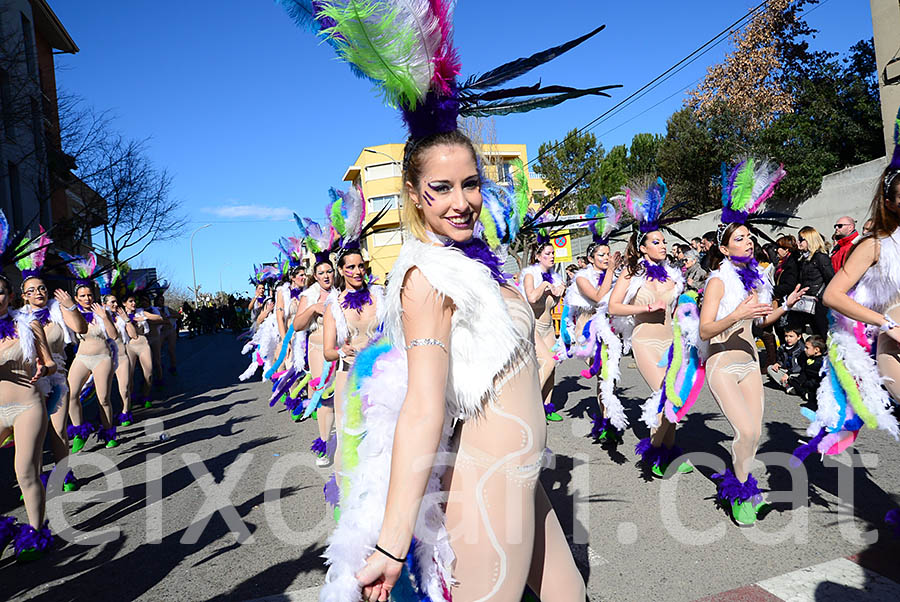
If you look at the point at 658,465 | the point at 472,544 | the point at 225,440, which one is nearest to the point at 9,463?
the point at 225,440

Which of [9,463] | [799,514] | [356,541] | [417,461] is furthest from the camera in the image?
[9,463]

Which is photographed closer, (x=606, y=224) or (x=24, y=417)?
(x=24, y=417)

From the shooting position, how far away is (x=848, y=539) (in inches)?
138

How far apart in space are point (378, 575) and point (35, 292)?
208 inches

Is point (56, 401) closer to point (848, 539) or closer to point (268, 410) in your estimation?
point (268, 410)

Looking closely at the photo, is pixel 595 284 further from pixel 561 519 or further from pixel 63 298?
pixel 63 298

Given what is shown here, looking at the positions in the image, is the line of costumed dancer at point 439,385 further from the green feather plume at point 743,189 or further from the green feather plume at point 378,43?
the green feather plume at point 743,189

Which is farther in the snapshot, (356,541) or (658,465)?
(658,465)

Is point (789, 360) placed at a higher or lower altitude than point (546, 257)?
lower

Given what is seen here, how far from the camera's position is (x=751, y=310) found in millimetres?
3578

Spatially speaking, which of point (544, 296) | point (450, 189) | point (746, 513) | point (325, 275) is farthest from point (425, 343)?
point (544, 296)

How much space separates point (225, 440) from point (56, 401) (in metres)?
2.68

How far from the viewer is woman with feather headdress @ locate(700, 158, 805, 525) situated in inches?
148

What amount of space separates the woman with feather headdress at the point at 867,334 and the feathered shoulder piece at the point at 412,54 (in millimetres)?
2217
